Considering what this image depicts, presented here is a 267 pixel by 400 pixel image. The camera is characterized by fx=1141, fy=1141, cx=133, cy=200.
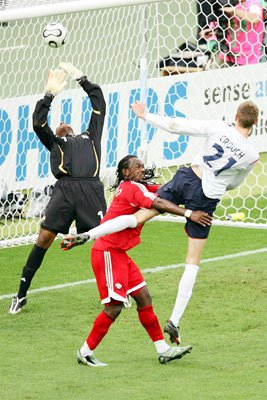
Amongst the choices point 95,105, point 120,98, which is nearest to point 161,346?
point 95,105

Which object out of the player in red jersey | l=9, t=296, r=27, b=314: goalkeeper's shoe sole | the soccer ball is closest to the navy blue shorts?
the player in red jersey

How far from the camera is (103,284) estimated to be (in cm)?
789

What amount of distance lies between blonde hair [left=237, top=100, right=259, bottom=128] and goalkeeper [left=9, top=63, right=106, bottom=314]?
79.7 inches

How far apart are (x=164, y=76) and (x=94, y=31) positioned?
1.11m

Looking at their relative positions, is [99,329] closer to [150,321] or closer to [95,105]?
[150,321]

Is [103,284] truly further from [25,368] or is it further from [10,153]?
[10,153]

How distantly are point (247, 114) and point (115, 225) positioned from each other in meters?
1.34

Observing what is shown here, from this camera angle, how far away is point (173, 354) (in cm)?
A: 786

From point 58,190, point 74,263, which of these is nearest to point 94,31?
point 74,263

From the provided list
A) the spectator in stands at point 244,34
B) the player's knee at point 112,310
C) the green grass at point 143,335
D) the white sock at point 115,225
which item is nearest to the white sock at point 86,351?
the green grass at point 143,335

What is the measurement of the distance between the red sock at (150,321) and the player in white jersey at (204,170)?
25 cm

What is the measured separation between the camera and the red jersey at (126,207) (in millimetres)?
7879

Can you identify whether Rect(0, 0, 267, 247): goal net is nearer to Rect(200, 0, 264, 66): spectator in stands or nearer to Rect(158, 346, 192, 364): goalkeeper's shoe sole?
Rect(200, 0, 264, 66): spectator in stands

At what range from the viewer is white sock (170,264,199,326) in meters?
8.30
